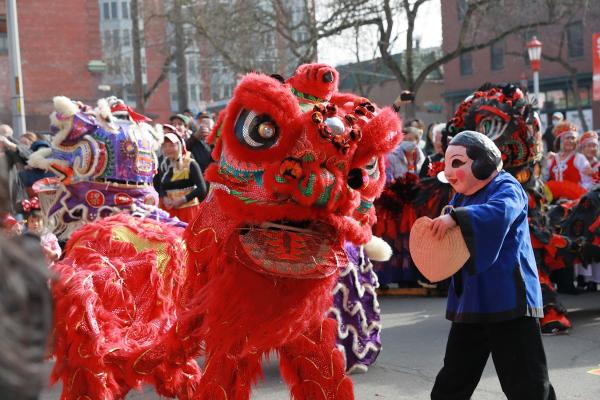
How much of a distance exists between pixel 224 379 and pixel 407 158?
6.73m

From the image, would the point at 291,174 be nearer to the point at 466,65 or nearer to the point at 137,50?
the point at 137,50

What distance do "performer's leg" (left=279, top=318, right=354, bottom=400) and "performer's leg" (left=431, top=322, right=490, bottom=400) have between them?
1.50ft

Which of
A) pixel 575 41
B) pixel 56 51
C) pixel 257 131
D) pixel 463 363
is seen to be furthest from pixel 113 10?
pixel 463 363

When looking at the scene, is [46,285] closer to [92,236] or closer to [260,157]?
[260,157]

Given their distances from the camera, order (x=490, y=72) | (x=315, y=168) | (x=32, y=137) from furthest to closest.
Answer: (x=490, y=72) < (x=32, y=137) < (x=315, y=168)

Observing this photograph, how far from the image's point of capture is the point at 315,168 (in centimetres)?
341

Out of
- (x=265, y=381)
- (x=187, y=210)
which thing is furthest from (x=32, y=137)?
(x=265, y=381)

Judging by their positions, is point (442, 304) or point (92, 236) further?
point (442, 304)

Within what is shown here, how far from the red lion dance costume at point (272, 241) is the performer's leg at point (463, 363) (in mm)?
459

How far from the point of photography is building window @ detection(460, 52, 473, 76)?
41.0 metres

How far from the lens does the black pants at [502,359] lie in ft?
11.7

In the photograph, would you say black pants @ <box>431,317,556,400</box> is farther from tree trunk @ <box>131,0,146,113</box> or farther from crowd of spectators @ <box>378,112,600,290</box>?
tree trunk @ <box>131,0,146,113</box>

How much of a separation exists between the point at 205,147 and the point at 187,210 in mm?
2053

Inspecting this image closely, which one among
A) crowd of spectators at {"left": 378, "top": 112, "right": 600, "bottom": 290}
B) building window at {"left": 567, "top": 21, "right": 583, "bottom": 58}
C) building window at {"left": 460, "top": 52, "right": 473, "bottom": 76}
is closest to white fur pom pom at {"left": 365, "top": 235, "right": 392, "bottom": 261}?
crowd of spectators at {"left": 378, "top": 112, "right": 600, "bottom": 290}
